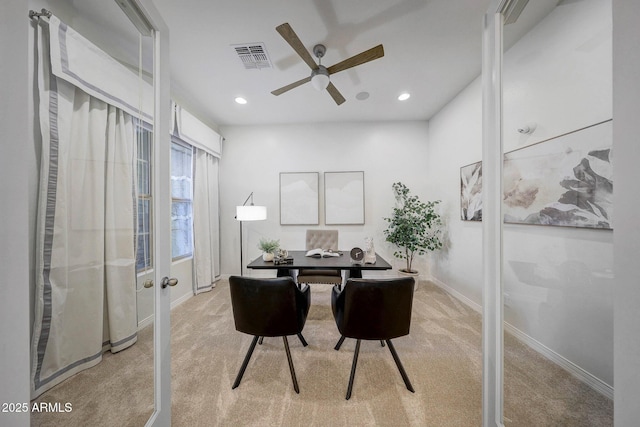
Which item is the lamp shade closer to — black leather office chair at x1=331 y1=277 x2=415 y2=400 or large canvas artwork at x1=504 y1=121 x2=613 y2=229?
black leather office chair at x1=331 y1=277 x2=415 y2=400

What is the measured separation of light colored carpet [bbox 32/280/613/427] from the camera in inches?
37.3

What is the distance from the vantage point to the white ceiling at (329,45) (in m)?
1.72

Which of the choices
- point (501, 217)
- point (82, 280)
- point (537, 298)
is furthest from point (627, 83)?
point (82, 280)

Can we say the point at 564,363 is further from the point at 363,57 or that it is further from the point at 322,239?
the point at 322,239

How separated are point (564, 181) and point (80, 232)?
2060mm

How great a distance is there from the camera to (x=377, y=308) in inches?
57.4

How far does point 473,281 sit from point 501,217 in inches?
92.6

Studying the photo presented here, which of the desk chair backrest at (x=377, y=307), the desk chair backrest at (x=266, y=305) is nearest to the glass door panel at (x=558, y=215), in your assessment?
the desk chair backrest at (x=377, y=307)

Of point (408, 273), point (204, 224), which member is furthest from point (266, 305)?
point (408, 273)

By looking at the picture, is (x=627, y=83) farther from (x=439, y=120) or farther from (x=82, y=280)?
(x=439, y=120)

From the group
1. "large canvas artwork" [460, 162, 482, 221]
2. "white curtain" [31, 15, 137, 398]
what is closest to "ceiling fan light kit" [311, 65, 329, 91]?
"white curtain" [31, 15, 137, 398]

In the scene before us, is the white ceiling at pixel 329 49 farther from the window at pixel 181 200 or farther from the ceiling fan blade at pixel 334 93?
the window at pixel 181 200

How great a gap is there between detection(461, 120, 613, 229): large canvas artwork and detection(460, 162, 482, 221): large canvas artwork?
2.03 meters

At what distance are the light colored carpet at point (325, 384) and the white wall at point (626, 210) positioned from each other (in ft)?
0.40
